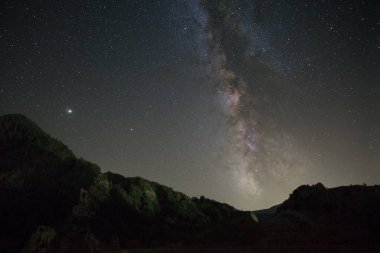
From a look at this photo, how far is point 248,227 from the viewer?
22.7 metres

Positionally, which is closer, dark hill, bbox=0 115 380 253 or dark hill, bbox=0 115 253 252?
dark hill, bbox=0 115 380 253

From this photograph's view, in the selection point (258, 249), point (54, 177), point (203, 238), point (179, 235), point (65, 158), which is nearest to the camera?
point (258, 249)

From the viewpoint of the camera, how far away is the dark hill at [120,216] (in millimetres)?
18328

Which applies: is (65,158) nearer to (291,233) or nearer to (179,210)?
(179,210)

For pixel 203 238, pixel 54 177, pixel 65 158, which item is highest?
pixel 65 158

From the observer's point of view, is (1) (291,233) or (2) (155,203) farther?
(2) (155,203)

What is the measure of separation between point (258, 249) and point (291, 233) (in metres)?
5.20

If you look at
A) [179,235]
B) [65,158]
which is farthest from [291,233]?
[65,158]

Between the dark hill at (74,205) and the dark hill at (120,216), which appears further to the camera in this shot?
the dark hill at (74,205)

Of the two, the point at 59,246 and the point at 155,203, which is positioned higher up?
the point at 155,203

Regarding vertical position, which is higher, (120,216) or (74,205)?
(74,205)

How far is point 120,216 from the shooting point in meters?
23.3

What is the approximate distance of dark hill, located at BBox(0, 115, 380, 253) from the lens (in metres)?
18.3

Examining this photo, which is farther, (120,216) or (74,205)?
(120,216)
